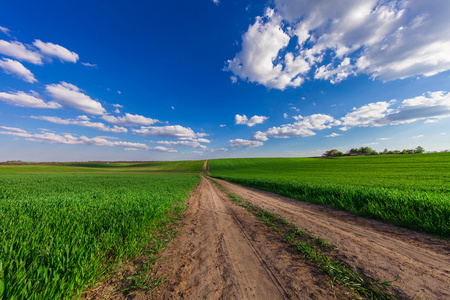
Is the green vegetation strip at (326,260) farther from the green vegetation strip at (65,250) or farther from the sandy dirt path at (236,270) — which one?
the green vegetation strip at (65,250)

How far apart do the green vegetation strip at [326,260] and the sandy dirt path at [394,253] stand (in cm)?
25

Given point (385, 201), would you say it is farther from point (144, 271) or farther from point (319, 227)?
point (144, 271)

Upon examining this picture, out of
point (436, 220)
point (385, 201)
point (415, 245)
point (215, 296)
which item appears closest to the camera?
point (215, 296)

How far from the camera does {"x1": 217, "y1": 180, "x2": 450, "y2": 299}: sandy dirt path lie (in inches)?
95.6

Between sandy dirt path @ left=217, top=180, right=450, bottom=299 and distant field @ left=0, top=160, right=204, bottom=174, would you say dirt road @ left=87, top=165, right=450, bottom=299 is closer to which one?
sandy dirt path @ left=217, top=180, right=450, bottom=299

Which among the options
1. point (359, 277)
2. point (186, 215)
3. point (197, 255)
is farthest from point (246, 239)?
point (186, 215)

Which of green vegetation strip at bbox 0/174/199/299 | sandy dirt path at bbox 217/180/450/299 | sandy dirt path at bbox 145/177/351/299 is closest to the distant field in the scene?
green vegetation strip at bbox 0/174/199/299

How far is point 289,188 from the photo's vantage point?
12.6m

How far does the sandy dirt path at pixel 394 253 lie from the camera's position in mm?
2428

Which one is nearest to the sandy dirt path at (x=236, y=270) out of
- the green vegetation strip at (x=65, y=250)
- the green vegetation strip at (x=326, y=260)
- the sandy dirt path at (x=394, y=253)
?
the green vegetation strip at (x=326, y=260)

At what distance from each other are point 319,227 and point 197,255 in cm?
411

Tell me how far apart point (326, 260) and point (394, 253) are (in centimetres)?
177

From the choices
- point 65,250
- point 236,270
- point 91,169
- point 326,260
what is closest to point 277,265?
point 236,270

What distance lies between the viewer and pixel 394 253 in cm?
334
